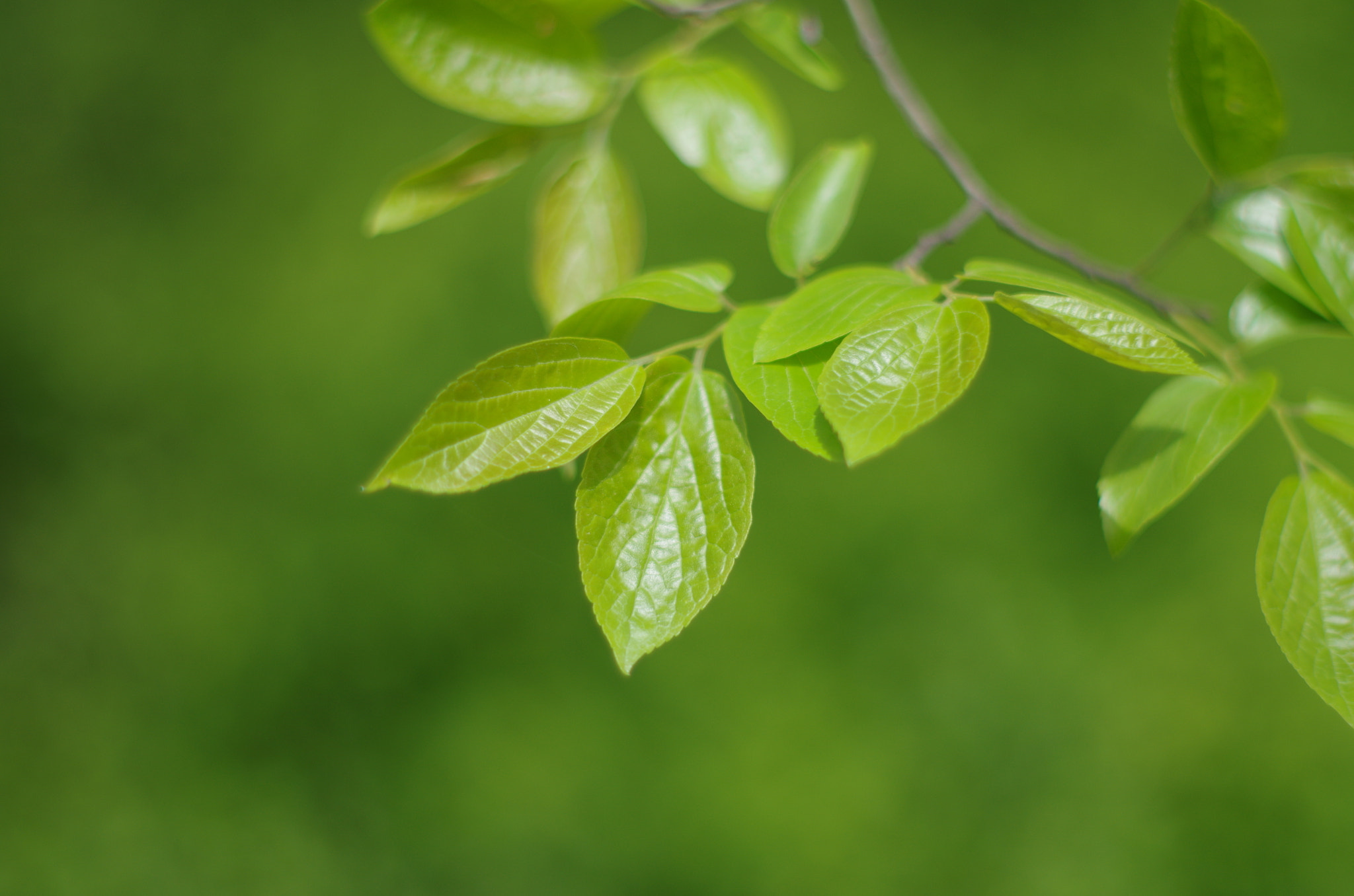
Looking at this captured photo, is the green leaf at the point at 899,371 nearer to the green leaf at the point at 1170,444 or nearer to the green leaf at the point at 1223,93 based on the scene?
the green leaf at the point at 1170,444

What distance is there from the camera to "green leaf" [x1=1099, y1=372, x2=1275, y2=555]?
44 centimetres

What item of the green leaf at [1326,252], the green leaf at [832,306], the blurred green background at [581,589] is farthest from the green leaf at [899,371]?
the blurred green background at [581,589]

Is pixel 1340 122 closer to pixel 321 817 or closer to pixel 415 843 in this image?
pixel 415 843

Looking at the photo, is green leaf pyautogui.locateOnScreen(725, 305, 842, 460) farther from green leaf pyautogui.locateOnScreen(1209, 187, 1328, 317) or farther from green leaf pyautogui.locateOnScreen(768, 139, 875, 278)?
green leaf pyautogui.locateOnScreen(1209, 187, 1328, 317)

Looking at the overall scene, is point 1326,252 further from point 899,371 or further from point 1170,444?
point 899,371

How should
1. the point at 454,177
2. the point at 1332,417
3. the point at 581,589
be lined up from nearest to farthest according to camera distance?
the point at 1332,417, the point at 454,177, the point at 581,589

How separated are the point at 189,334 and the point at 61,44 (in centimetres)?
112

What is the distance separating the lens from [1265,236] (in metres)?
0.55

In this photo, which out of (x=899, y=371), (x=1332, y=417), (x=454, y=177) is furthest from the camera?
(x=454, y=177)

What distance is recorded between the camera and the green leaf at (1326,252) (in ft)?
1.59

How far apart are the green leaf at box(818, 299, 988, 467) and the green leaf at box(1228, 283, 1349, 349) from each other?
0.29 m

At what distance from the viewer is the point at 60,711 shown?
1891mm

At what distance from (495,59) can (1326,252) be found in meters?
0.53

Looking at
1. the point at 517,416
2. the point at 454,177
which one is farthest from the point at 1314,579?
the point at 454,177
